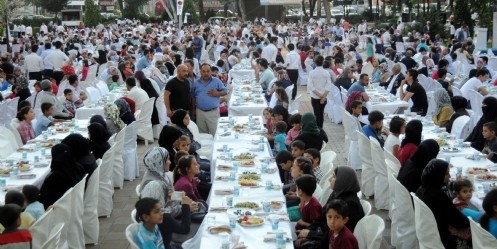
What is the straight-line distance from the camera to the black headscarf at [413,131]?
8.85m

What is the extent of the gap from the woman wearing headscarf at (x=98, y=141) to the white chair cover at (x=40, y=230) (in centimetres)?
325

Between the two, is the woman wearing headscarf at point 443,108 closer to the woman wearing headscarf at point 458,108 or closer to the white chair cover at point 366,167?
the woman wearing headscarf at point 458,108

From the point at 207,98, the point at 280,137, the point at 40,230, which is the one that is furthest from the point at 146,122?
the point at 40,230

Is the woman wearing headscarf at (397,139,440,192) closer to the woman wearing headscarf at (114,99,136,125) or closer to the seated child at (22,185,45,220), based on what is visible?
the seated child at (22,185,45,220)

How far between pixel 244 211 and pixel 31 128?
17.9 ft

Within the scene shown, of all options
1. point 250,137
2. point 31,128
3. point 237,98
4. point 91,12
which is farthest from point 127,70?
point 91,12

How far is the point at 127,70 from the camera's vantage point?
16.4 m

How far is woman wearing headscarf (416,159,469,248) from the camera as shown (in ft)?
22.1

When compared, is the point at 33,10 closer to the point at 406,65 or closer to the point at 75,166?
the point at 406,65

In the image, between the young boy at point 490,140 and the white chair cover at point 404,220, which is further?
the young boy at point 490,140

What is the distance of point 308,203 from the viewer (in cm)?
713

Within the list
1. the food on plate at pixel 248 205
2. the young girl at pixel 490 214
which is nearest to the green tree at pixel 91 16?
the food on plate at pixel 248 205

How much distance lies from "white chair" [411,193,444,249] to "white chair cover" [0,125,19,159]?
5.73 meters

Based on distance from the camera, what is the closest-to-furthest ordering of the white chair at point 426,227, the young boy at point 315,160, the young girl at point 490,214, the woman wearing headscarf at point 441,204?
the young girl at point 490,214, the white chair at point 426,227, the woman wearing headscarf at point 441,204, the young boy at point 315,160
